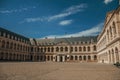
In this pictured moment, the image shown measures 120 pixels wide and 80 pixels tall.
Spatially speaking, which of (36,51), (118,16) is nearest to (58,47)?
(36,51)

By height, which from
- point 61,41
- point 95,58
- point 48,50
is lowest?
point 95,58

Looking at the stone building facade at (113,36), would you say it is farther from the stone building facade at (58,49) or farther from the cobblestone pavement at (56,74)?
the stone building facade at (58,49)

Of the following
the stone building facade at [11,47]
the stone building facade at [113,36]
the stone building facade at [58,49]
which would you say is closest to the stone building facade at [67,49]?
the stone building facade at [58,49]

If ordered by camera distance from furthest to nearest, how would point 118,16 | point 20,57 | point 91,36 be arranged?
1. point 91,36
2. point 20,57
3. point 118,16

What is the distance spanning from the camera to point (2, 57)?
1842 inches

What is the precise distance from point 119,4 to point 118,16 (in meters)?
3.17

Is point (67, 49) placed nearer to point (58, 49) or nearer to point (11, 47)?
point (58, 49)

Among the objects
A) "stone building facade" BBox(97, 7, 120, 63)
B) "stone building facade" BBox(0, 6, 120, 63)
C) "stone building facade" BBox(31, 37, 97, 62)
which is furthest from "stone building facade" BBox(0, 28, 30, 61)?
"stone building facade" BBox(97, 7, 120, 63)

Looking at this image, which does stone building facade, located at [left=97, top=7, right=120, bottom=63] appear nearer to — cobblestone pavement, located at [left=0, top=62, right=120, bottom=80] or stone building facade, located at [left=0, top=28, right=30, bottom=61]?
cobblestone pavement, located at [left=0, top=62, right=120, bottom=80]

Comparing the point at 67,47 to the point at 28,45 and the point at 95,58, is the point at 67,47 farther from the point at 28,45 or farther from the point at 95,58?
the point at 28,45

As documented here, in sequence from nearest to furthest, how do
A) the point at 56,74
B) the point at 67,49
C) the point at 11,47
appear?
1. the point at 56,74
2. the point at 11,47
3. the point at 67,49

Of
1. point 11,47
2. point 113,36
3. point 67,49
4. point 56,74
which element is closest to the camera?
point 56,74

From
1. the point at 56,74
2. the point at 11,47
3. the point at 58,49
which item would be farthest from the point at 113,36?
the point at 58,49

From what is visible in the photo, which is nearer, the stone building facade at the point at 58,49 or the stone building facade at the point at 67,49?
the stone building facade at the point at 58,49
